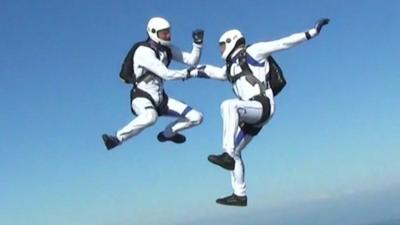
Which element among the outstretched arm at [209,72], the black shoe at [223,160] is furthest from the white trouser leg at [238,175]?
the outstretched arm at [209,72]

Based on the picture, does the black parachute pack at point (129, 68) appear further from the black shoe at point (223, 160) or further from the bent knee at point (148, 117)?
the black shoe at point (223, 160)

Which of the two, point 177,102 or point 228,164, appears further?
point 177,102

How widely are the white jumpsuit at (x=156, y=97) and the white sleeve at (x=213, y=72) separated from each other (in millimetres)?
810

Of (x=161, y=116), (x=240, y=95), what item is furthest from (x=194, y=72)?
(x=161, y=116)

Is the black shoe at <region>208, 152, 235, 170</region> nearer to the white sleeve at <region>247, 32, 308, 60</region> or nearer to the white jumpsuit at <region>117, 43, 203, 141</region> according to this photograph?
the white jumpsuit at <region>117, 43, 203, 141</region>

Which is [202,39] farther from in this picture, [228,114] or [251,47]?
[228,114]

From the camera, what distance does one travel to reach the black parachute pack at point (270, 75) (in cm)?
1557

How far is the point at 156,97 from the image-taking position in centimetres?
1689

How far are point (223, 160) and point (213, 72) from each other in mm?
2543

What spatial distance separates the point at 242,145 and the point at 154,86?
9.41ft

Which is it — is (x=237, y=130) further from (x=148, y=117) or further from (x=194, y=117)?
(x=148, y=117)

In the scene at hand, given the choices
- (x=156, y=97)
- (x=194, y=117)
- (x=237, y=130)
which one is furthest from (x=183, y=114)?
(x=237, y=130)

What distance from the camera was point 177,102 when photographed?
56.5 feet

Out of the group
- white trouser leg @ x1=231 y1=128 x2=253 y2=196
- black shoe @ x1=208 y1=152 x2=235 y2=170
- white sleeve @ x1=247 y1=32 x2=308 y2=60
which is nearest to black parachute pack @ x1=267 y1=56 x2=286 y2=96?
white sleeve @ x1=247 y1=32 x2=308 y2=60
